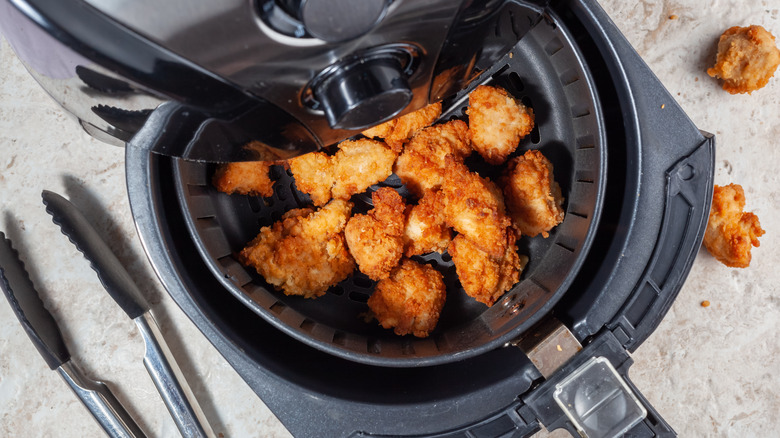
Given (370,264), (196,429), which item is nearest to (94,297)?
(196,429)

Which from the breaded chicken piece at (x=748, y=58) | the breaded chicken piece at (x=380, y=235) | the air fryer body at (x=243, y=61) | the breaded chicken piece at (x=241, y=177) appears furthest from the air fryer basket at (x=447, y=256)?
the breaded chicken piece at (x=748, y=58)

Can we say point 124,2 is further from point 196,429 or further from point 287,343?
point 196,429

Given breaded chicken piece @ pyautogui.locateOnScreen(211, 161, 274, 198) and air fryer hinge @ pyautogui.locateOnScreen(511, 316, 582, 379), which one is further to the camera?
breaded chicken piece @ pyautogui.locateOnScreen(211, 161, 274, 198)

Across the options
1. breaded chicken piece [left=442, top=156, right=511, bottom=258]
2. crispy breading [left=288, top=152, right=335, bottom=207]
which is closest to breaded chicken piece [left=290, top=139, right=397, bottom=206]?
crispy breading [left=288, top=152, right=335, bottom=207]

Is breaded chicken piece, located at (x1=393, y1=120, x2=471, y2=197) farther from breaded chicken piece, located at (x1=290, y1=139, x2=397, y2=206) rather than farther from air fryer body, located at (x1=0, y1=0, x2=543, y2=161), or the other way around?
air fryer body, located at (x1=0, y1=0, x2=543, y2=161)

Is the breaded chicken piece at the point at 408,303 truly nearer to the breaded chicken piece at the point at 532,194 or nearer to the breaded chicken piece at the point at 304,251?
the breaded chicken piece at the point at 304,251

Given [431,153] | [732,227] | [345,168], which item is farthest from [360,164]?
[732,227]
